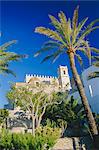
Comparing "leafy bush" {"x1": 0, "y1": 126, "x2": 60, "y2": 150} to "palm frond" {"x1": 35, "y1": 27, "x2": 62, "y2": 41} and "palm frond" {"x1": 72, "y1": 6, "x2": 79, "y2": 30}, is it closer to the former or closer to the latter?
"palm frond" {"x1": 35, "y1": 27, "x2": 62, "y2": 41}

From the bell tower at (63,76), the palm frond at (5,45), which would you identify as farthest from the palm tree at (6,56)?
the bell tower at (63,76)

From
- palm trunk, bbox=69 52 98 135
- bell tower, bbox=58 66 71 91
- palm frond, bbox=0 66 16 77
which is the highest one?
bell tower, bbox=58 66 71 91

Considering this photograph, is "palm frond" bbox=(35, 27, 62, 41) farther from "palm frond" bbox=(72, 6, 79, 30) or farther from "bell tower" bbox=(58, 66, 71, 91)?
"bell tower" bbox=(58, 66, 71, 91)

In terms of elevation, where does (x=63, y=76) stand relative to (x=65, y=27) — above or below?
above

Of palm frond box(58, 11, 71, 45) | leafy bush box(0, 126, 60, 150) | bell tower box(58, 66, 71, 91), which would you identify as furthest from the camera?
bell tower box(58, 66, 71, 91)

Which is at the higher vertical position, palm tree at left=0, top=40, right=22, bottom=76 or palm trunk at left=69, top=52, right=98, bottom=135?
palm tree at left=0, top=40, right=22, bottom=76

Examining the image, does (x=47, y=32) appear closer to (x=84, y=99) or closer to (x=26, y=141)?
(x=84, y=99)

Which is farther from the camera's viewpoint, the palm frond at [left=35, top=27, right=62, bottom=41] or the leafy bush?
the leafy bush

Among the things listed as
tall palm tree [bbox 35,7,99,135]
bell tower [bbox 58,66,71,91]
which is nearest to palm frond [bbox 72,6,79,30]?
tall palm tree [bbox 35,7,99,135]

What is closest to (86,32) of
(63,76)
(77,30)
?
(77,30)

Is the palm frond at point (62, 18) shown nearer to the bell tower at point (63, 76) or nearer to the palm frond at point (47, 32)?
the palm frond at point (47, 32)

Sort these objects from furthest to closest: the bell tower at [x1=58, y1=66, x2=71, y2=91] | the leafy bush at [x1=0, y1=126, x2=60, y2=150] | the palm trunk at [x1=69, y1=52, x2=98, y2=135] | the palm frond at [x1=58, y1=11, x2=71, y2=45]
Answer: the bell tower at [x1=58, y1=66, x2=71, y2=91] → the leafy bush at [x1=0, y1=126, x2=60, y2=150] → the palm frond at [x1=58, y1=11, x2=71, y2=45] → the palm trunk at [x1=69, y1=52, x2=98, y2=135]

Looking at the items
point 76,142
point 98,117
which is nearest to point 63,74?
point 98,117

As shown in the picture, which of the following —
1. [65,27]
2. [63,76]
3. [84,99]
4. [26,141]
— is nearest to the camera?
[84,99]
